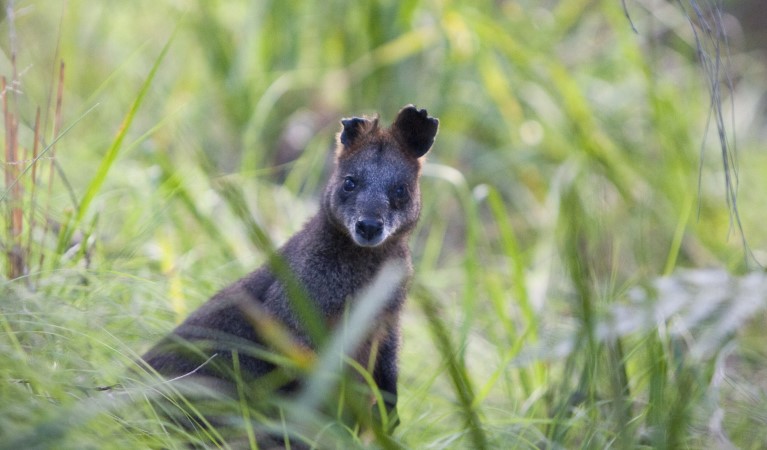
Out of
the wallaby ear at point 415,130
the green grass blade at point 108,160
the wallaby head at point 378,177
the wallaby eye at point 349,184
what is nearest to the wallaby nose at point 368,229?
the wallaby head at point 378,177

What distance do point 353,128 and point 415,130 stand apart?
279mm

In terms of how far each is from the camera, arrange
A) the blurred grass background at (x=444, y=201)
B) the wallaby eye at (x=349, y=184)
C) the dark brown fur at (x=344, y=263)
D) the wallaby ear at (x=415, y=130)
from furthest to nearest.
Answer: the wallaby ear at (x=415, y=130) < the wallaby eye at (x=349, y=184) < the dark brown fur at (x=344, y=263) < the blurred grass background at (x=444, y=201)

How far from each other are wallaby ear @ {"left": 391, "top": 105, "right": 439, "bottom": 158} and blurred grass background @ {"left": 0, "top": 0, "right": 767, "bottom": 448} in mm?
678

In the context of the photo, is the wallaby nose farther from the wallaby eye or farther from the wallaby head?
the wallaby eye

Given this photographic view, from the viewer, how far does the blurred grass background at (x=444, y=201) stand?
3133 mm

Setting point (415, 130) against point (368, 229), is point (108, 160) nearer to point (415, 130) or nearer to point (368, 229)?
point (368, 229)

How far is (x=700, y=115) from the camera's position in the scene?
26.2 ft

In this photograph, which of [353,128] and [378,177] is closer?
[378,177]

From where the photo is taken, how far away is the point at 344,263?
12.2 feet

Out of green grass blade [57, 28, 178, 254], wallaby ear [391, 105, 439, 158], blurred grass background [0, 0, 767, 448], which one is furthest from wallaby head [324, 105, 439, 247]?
green grass blade [57, 28, 178, 254]

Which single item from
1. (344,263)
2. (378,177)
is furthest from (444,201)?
(344,263)

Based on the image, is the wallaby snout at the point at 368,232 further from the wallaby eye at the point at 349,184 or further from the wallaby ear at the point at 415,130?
the wallaby ear at the point at 415,130

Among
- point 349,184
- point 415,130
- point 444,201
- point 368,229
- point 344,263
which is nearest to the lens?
point 368,229

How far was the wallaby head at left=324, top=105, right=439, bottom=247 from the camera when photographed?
12.0 ft
